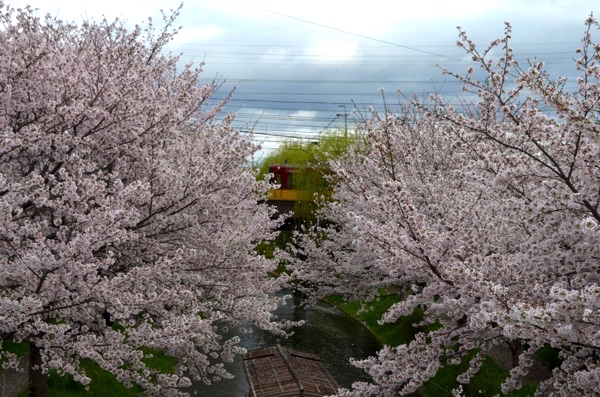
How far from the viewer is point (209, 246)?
12.8m

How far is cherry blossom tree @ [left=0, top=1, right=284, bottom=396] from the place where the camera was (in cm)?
900

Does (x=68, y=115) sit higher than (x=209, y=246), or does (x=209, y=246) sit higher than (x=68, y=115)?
(x=68, y=115)

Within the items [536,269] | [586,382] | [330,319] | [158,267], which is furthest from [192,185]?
[330,319]

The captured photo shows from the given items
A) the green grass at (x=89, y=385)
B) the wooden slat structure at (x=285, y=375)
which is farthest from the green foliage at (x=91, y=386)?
the wooden slat structure at (x=285, y=375)

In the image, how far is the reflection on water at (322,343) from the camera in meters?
19.0

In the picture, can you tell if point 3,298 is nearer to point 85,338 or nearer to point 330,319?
point 85,338

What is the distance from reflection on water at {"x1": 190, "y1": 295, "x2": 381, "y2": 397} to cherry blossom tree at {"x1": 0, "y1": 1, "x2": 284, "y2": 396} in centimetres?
540

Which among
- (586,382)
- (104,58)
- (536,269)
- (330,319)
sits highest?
(104,58)

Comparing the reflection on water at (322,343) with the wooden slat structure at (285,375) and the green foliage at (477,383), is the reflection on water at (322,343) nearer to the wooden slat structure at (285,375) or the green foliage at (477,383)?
the wooden slat structure at (285,375)

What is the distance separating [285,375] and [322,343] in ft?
27.7

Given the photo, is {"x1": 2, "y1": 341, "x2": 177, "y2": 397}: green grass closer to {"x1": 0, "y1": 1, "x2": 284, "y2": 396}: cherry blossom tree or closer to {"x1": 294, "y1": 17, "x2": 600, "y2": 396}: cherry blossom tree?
{"x1": 0, "y1": 1, "x2": 284, "y2": 396}: cherry blossom tree

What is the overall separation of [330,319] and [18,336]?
2330 centimetres

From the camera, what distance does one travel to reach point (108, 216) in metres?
8.87

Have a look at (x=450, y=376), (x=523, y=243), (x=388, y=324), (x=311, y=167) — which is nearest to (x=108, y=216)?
(x=523, y=243)
